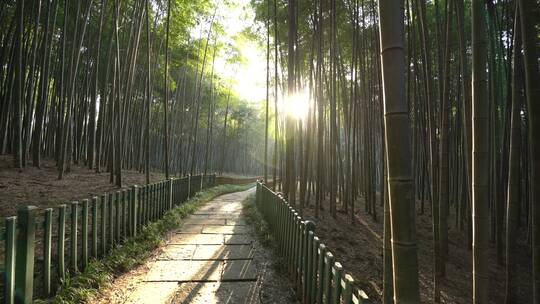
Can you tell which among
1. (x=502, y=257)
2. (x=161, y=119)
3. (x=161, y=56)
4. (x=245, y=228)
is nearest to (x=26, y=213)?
(x=245, y=228)

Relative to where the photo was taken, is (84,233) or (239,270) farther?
(239,270)

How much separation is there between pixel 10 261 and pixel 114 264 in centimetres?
145

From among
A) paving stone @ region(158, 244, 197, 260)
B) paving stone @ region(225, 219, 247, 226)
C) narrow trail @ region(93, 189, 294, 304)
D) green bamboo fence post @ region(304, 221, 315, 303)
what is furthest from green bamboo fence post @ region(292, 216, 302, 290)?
paving stone @ region(225, 219, 247, 226)

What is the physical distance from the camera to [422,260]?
530cm

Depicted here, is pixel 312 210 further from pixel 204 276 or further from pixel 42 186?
pixel 42 186

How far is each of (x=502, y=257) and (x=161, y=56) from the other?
451 inches

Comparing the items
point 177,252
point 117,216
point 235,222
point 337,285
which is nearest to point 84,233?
point 117,216

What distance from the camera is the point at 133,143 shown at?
12.9 meters

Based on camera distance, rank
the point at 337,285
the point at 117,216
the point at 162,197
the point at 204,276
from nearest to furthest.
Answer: the point at 337,285
the point at 204,276
the point at 117,216
the point at 162,197

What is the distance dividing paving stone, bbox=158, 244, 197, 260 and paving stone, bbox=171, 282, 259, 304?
0.86 meters

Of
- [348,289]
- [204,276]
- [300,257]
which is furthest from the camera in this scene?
[204,276]

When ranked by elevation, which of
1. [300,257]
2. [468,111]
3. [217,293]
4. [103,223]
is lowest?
[217,293]

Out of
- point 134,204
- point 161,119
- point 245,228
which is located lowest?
point 245,228

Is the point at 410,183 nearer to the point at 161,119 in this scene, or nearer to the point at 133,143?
the point at 133,143
